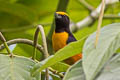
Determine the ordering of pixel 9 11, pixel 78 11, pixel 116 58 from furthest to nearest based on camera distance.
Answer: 1. pixel 78 11
2. pixel 9 11
3. pixel 116 58

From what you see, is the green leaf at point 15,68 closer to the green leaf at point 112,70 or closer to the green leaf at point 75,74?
the green leaf at point 75,74

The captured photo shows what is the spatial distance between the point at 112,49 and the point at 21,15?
3.03 meters

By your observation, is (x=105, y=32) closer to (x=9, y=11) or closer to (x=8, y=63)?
(x=8, y=63)

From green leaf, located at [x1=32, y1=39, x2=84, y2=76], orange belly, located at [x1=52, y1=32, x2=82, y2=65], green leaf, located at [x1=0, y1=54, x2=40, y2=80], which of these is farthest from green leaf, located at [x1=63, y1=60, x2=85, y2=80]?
orange belly, located at [x1=52, y1=32, x2=82, y2=65]

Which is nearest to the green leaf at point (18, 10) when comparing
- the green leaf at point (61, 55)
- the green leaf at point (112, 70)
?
the green leaf at point (61, 55)

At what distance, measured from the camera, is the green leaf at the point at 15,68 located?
3.87 feet

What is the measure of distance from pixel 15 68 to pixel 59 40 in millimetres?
2061

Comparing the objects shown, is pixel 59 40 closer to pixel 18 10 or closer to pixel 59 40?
Answer: pixel 59 40

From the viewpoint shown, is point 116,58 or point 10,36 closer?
point 116,58

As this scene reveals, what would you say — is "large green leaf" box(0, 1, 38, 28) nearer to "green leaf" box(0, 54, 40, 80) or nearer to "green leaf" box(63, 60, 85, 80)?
"green leaf" box(0, 54, 40, 80)

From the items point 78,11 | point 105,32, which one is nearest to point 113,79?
point 105,32

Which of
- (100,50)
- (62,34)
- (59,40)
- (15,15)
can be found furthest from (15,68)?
(15,15)

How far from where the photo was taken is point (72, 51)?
111 cm

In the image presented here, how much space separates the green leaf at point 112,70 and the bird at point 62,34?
1.70 metres
